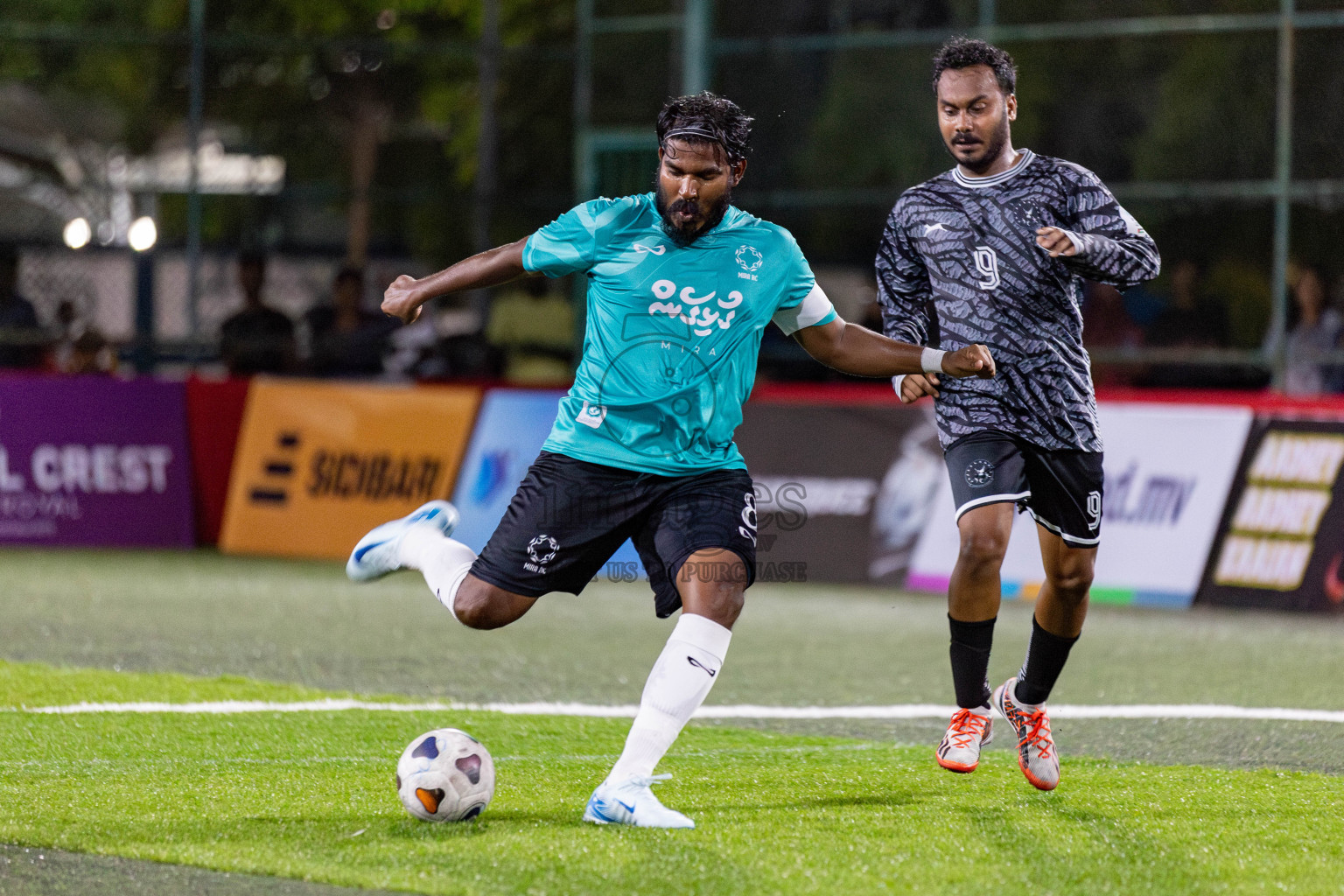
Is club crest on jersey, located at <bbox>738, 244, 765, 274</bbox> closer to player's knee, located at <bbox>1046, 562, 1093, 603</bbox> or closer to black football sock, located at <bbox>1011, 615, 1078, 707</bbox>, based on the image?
player's knee, located at <bbox>1046, 562, 1093, 603</bbox>

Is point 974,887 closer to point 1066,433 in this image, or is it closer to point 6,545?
point 1066,433

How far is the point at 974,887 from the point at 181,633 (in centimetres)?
608

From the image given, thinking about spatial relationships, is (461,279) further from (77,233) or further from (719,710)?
(77,233)

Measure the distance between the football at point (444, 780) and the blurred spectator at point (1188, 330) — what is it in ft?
32.5

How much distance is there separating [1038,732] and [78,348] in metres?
11.4

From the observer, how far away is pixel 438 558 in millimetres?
5656

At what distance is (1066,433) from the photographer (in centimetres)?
598

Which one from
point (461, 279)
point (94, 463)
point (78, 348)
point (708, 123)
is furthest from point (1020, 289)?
point (78, 348)

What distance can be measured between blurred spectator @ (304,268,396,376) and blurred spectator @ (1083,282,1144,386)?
5915 millimetres

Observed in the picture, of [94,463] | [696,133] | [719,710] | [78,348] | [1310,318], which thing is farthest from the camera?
[78,348]

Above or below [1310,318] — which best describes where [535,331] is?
below

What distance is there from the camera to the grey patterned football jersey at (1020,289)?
19.6 feet

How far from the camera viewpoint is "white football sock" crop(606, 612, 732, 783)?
5152 millimetres

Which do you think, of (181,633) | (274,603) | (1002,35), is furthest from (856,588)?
(1002,35)
